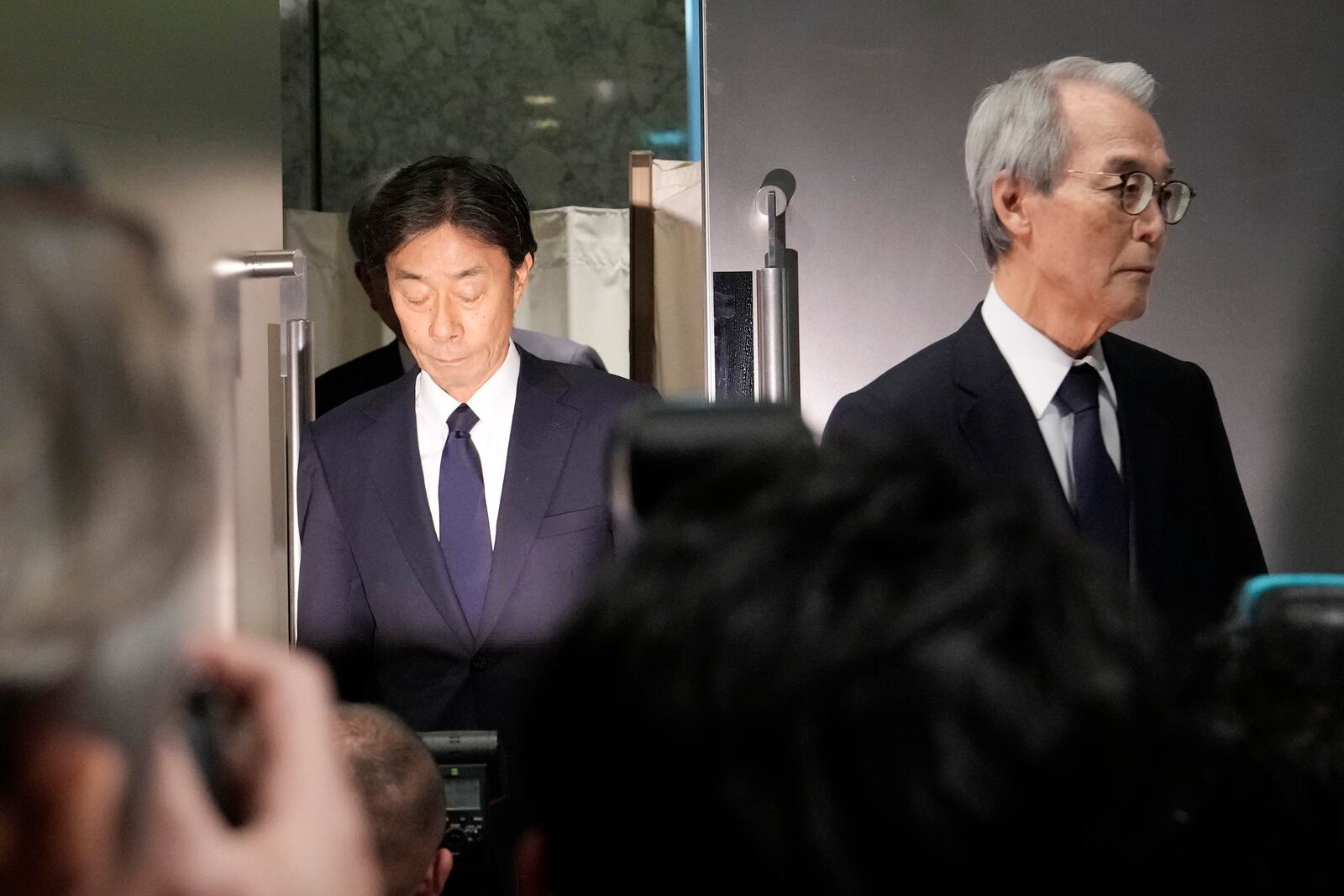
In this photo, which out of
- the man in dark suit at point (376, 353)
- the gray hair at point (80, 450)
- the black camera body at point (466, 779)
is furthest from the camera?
the man in dark suit at point (376, 353)

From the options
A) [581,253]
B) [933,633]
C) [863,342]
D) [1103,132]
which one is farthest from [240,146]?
[933,633]

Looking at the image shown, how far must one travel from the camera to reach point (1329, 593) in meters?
0.78

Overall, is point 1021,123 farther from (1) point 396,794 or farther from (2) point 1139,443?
(1) point 396,794

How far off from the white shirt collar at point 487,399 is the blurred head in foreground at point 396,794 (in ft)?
2.70

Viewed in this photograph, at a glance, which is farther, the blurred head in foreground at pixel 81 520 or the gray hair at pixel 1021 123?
the gray hair at pixel 1021 123

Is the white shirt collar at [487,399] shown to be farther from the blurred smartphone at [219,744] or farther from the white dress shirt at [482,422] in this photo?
the blurred smartphone at [219,744]

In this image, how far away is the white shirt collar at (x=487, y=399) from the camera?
204 centimetres

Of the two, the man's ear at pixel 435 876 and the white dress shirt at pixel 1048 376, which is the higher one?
the white dress shirt at pixel 1048 376

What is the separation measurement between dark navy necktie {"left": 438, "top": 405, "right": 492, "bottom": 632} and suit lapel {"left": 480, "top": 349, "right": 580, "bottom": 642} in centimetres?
2

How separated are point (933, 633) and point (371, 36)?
2766 mm

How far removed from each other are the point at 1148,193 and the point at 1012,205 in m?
0.19

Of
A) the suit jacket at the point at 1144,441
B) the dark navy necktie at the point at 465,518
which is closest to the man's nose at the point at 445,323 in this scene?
the dark navy necktie at the point at 465,518

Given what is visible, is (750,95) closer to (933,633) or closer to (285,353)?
(285,353)

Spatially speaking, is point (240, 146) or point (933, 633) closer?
point (933, 633)
